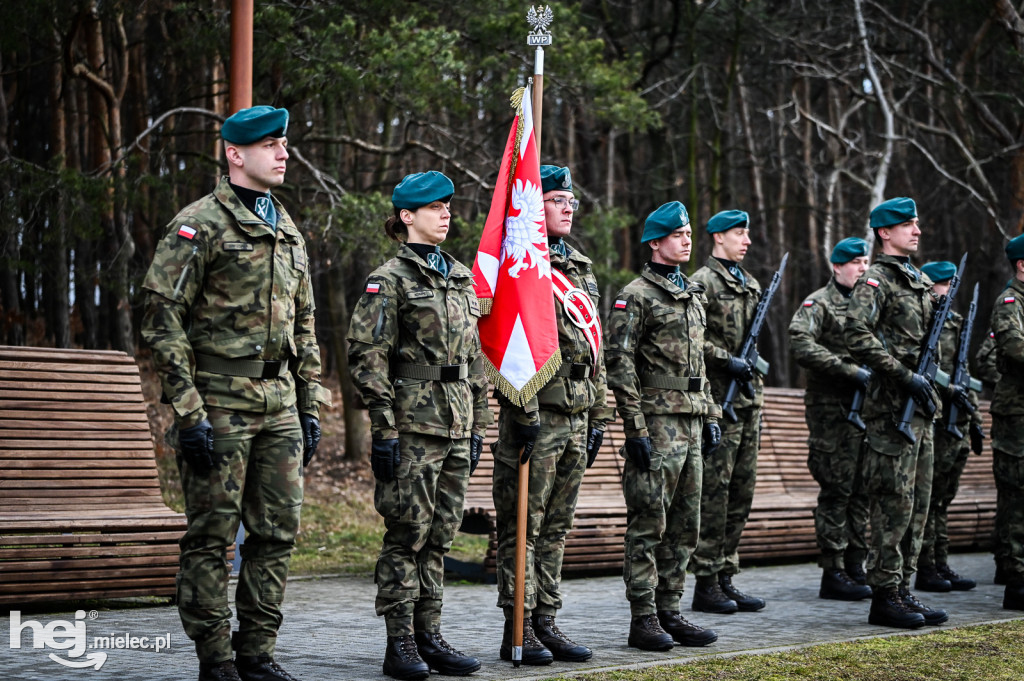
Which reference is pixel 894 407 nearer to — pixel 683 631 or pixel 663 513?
pixel 663 513

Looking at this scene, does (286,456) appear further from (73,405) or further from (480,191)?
(480,191)

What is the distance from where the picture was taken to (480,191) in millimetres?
15133

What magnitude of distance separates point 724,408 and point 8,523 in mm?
4451

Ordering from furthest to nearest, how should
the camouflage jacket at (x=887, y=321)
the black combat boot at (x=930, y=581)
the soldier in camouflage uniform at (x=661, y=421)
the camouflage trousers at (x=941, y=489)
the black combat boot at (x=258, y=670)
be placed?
1. the camouflage trousers at (x=941, y=489)
2. the black combat boot at (x=930, y=581)
3. the camouflage jacket at (x=887, y=321)
4. the soldier in camouflage uniform at (x=661, y=421)
5. the black combat boot at (x=258, y=670)

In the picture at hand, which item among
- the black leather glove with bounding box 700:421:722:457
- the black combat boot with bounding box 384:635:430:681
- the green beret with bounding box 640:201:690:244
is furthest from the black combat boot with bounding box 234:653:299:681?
the green beret with bounding box 640:201:690:244

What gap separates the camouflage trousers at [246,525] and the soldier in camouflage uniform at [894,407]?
3.96 metres

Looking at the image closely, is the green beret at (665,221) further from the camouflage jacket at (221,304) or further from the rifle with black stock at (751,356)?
the camouflage jacket at (221,304)

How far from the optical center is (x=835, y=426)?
367 inches

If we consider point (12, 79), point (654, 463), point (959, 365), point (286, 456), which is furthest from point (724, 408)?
point (12, 79)

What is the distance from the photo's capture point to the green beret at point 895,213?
24.9ft

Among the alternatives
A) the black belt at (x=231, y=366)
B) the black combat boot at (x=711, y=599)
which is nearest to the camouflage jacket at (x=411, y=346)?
the black belt at (x=231, y=366)

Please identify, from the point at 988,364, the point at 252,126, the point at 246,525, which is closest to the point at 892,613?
the point at 988,364

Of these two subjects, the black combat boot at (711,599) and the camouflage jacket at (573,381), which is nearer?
the camouflage jacket at (573,381)

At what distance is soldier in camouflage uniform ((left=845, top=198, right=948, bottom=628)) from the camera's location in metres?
7.31
